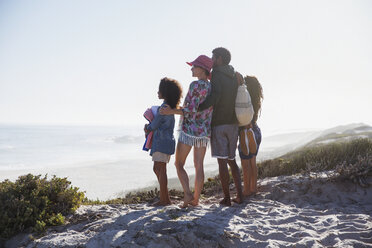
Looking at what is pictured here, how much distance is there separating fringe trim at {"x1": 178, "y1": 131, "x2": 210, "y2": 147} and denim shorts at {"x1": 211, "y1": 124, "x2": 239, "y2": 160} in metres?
0.22

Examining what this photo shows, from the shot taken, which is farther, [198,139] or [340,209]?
[340,209]

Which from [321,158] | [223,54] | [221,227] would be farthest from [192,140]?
[321,158]

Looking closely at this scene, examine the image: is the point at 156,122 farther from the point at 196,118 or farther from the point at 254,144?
the point at 254,144

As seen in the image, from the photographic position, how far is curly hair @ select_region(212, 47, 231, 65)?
4.73 meters

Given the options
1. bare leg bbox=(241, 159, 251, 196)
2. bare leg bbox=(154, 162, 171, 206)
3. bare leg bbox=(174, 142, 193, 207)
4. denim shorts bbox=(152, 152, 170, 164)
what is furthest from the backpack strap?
bare leg bbox=(154, 162, 171, 206)

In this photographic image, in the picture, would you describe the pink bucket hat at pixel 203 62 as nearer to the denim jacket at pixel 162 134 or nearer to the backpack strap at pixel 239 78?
the backpack strap at pixel 239 78

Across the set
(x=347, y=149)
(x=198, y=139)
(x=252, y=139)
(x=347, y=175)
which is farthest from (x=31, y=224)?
(x=347, y=149)

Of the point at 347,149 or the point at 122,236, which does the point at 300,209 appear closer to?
the point at 122,236

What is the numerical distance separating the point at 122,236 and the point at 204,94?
2.40 m

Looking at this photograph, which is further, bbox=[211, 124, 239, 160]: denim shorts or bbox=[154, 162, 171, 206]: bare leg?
bbox=[154, 162, 171, 206]: bare leg

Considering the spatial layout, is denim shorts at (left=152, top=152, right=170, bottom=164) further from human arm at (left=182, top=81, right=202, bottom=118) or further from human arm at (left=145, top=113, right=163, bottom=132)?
human arm at (left=182, top=81, right=202, bottom=118)

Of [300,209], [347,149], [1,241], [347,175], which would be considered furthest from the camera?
[347,149]

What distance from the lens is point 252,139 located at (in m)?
5.54

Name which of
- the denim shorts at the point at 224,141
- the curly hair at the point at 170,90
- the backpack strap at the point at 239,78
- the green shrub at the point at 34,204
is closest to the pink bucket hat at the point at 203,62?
the curly hair at the point at 170,90
